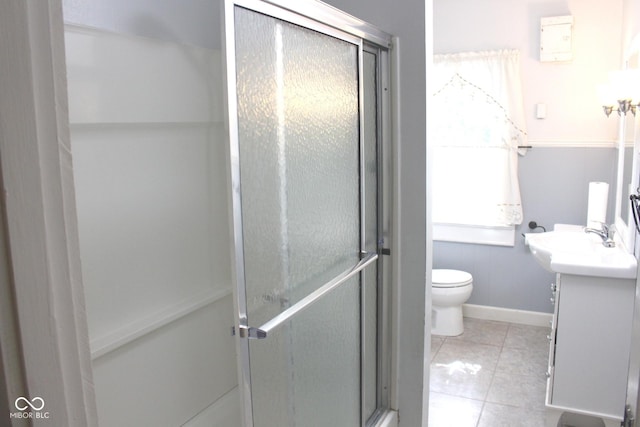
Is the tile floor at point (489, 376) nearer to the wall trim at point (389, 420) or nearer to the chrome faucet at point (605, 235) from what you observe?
the wall trim at point (389, 420)

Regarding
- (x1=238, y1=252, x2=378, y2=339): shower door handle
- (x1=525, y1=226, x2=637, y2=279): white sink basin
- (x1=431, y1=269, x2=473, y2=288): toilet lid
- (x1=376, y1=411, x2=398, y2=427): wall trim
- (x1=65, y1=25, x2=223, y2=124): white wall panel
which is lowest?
(x1=376, y1=411, x2=398, y2=427): wall trim

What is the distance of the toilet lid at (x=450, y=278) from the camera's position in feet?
12.0

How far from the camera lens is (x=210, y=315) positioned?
1852mm

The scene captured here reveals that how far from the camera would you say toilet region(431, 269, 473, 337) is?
3660mm

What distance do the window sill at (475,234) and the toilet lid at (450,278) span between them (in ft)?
0.94

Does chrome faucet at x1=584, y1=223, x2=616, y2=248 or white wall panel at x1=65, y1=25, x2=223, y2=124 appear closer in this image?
white wall panel at x1=65, y1=25, x2=223, y2=124

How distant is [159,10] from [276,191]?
68cm

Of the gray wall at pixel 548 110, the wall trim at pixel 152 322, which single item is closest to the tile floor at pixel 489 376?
the gray wall at pixel 548 110

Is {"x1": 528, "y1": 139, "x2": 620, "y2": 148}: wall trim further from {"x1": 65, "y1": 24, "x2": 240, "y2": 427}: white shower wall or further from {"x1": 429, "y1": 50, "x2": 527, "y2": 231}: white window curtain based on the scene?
{"x1": 65, "y1": 24, "x2": 240, "y2": 427}: white shower wall

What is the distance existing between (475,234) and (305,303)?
2692mm

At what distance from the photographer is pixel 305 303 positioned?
5.28 ft

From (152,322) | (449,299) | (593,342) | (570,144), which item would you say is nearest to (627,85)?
(570,144)

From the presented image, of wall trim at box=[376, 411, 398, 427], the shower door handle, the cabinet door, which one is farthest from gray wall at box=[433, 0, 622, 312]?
the shower door handle

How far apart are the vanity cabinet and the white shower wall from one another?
5.01 feet
